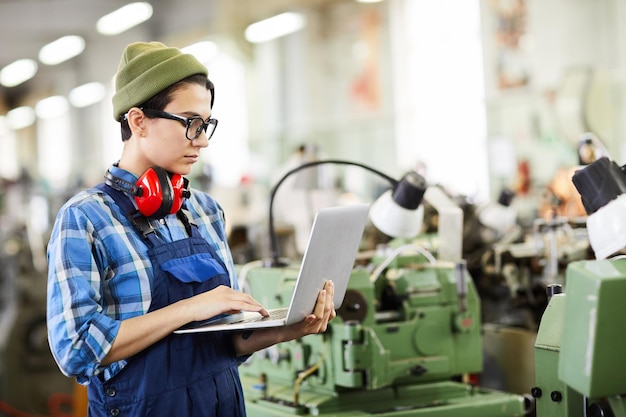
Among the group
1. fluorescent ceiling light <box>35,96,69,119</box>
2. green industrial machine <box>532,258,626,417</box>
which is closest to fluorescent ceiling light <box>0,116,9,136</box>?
fluorescent ceiling light <box>35,96,69,119</box>

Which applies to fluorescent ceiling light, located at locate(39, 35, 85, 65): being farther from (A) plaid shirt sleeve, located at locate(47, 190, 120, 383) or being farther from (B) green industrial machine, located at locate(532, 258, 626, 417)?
(B) green industrial machine, located at locate(532, 258, 626, 417)

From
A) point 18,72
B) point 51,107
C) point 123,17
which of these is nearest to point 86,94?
point 18,72

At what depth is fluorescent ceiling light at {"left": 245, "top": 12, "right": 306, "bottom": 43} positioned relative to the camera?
40.3ft

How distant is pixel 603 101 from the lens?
8016 millimetres

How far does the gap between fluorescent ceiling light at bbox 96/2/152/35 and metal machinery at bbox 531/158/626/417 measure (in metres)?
10.5

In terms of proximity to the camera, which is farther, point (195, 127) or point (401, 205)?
point (401, 205)

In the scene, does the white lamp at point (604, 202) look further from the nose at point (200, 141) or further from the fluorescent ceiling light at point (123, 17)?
the fluorescent ceiling light at point (123, 17)

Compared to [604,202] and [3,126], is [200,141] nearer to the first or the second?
[604,202]

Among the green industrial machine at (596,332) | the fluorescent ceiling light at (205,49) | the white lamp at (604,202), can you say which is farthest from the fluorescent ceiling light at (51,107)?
the green industrial machine at (596,332)

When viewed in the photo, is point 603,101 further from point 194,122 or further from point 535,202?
point 194,122

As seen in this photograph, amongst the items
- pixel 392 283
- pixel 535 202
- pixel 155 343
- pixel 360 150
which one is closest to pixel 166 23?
pixel 360 150

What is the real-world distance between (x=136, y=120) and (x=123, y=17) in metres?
10.6

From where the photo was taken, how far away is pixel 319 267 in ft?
5.49

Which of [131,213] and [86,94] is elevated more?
[86,94]
